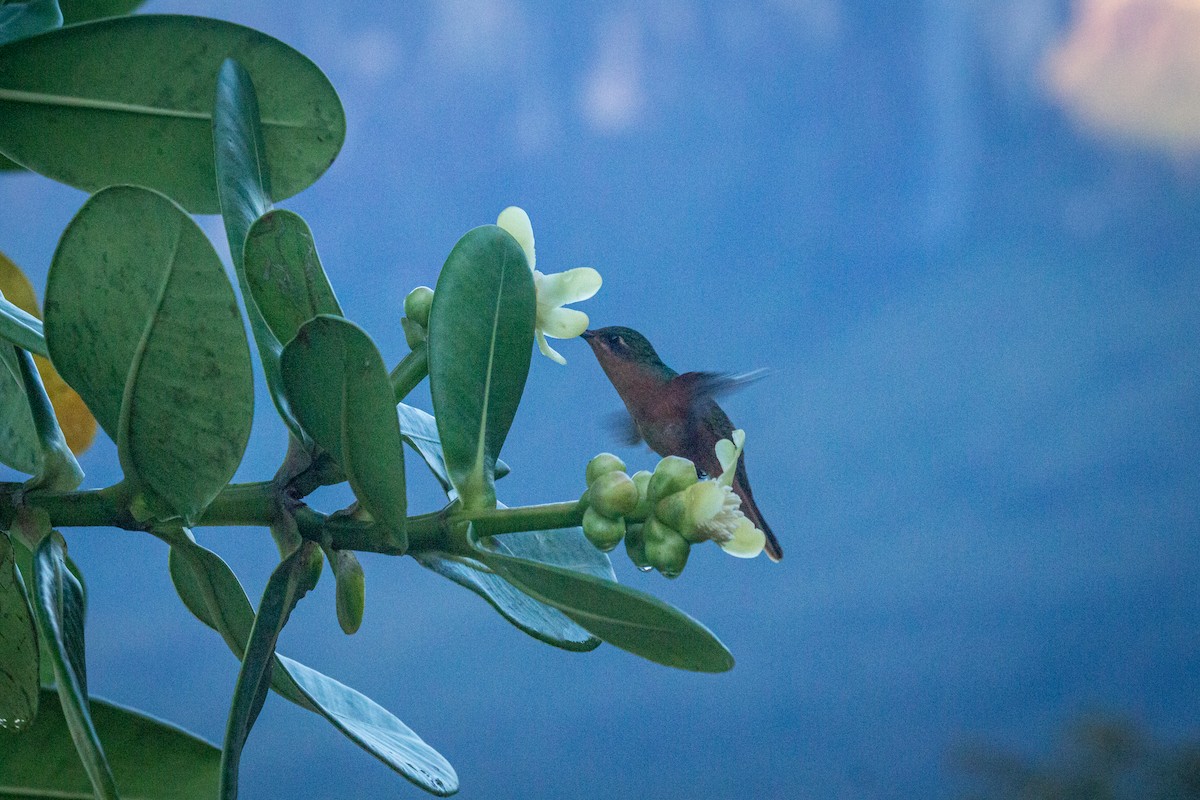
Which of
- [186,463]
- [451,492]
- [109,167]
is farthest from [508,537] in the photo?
[109,167]

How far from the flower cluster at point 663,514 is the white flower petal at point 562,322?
85 mm

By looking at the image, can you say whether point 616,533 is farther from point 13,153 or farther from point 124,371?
point 13,153

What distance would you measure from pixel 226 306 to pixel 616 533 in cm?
15

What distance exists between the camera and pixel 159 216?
31 centimetres

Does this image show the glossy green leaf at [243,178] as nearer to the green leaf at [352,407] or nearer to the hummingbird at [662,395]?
the green leaf at [352,407]

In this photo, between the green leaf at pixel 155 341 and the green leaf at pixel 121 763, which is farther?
the green leaf at pixel 121 763

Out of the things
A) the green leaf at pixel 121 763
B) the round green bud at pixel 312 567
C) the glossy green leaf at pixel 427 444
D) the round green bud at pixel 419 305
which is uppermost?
the round green bud at pixel 419 305

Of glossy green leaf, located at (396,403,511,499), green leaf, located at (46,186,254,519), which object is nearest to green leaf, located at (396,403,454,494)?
glossy green leaf, located at (396,403,511,499)

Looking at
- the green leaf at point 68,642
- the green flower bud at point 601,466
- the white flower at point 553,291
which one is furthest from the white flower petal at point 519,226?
the green leaf at point 68,642

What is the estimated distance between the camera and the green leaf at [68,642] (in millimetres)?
344

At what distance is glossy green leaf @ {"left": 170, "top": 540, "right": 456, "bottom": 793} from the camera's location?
1.27 ft

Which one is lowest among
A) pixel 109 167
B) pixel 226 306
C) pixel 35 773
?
pixel 35 773

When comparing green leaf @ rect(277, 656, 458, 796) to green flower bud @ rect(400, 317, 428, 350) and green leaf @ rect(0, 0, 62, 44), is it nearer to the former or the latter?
green flower bud @ rect(400, 317, 428, 350)

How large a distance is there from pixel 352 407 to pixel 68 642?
5.6 inches
